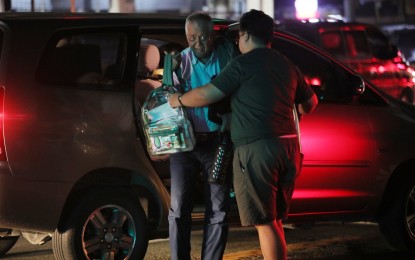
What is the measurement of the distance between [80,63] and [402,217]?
9.03 feet

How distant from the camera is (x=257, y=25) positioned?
14.6 feet

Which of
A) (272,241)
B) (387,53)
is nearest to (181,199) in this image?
(272,241)

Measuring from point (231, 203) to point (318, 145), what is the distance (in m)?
0.80

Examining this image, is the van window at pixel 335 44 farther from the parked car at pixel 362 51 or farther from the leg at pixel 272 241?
the leg at pixel 272 241

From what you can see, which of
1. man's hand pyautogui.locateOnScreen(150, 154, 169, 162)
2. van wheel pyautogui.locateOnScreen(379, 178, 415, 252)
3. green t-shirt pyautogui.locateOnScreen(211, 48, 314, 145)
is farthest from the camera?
van wheel pyautogui.locateOnScreen(379, 178, 415, 252)

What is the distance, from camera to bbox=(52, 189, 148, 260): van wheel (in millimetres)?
5078

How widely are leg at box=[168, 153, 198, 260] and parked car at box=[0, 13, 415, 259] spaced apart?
380 mm

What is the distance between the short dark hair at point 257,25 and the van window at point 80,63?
116cm

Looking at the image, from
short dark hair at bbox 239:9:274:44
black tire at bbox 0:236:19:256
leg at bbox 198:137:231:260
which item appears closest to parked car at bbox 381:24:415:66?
black tire at bbox 0:236:19:256

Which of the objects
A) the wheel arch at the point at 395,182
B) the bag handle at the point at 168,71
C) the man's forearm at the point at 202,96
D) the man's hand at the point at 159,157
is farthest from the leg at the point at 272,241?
the wheel arch at the point at 395,182

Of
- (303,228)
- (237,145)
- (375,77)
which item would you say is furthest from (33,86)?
(375,77)

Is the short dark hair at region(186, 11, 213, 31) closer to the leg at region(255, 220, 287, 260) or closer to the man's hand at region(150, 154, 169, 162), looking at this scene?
the man's hand at region(150, 154, 169, 162)

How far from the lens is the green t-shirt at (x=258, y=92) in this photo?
14.4 feet

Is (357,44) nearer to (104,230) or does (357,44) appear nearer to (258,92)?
(104,230)
